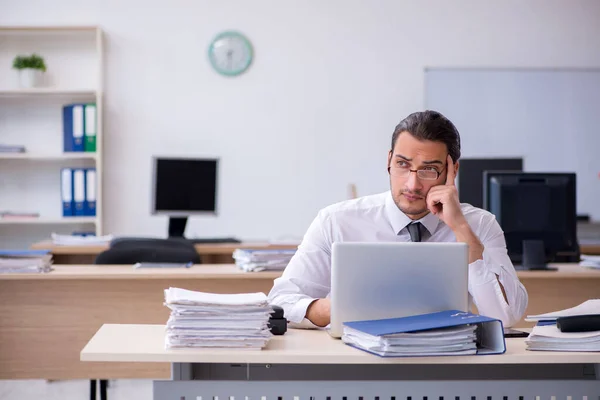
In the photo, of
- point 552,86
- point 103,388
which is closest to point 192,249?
point 103,388

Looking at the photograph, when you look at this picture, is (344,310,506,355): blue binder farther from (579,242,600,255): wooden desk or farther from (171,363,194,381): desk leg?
(579,242,600,255): wooden desk

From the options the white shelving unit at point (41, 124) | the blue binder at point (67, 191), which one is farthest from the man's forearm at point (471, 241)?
the white shelving unit at point (41, 124)

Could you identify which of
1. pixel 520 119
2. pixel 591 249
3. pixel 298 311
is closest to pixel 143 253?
pixel 298 311

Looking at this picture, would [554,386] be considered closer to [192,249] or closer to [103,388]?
[103,388]

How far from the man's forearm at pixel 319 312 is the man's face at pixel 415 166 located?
0.39 meters

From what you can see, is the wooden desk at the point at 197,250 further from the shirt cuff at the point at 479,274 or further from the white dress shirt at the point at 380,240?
the shirt cuff at the point at 479,274

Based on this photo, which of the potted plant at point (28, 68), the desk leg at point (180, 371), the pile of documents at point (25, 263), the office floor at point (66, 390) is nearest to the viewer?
the desk leg at point (180, 371)

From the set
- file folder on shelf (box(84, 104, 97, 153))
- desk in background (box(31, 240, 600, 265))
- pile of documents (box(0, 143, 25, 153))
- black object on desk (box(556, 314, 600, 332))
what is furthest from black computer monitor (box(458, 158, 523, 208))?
pile of documents (box(0, 143, 25, 153))

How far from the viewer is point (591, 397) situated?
1751 millimetres

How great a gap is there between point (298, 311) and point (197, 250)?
7.30ft

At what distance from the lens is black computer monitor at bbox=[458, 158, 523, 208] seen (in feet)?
13.1

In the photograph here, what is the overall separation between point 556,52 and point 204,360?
4889mm

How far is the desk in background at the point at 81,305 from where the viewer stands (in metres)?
3.40

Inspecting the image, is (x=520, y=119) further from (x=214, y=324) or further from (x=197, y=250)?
(x=214, y=324)
